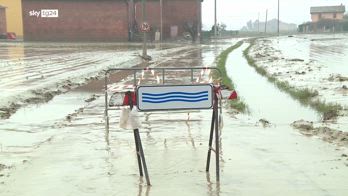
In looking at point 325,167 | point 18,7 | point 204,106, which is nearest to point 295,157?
point 325,167

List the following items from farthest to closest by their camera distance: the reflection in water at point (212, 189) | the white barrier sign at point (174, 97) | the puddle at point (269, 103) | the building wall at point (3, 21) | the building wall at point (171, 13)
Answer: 1. the building wall at point (3, 21)
2. the building wall at point (171, 13)
3. the puddle at point (269, 103)
4. the white barrier sign at point (174, 97)
5. the reflection in water at point (212, 189)

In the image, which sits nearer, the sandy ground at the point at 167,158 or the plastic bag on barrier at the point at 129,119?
the plastic bag on barrier at the point at 129,119

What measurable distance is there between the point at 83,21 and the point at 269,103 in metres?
52.2

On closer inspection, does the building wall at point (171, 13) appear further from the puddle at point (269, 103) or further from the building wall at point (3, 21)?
the puddle at point (269, 103)

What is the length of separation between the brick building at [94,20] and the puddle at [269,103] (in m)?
44.2

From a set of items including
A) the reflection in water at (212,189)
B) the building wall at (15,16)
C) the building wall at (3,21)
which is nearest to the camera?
the reflection in water at (212,189)

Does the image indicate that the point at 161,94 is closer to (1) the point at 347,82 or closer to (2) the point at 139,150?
(2) the point at 139,150

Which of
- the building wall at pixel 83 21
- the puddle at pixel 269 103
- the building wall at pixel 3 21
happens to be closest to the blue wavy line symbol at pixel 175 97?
the puddle at pixel 269 103

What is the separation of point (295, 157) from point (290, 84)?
34.5 ft

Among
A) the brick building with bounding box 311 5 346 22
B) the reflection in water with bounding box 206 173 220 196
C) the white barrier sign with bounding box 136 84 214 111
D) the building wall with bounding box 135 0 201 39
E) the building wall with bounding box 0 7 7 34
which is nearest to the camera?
the reflection in water with bounding box 206 173 220 196

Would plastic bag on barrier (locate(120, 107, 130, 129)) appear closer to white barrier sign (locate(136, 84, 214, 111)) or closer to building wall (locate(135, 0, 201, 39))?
white barrier sign (locate(136, 84, 214, 111))

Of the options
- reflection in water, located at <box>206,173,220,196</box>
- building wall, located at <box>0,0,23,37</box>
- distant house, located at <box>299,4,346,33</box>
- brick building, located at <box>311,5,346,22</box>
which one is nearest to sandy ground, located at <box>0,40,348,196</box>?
reflection in water, located at <box>206,173,220,196</box>

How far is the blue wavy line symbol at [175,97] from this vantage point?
5949 millimetres

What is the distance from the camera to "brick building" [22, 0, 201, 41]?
62.9 meters
